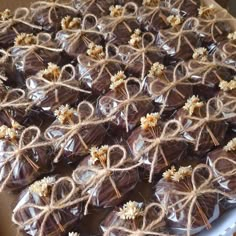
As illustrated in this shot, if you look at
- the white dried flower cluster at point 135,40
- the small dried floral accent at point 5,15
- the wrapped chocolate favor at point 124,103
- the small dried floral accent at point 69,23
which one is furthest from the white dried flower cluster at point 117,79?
the small dried floral accent at point 5,15

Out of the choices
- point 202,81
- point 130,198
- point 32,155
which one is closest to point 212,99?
point 202,81

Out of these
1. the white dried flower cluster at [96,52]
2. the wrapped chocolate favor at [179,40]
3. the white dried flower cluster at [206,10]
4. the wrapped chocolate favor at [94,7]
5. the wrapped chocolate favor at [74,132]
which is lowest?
the wrapped chocolate favor at [74,132]

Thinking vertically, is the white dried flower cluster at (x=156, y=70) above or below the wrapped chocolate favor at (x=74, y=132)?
above

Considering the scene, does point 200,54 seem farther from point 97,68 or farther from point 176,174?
point 176,174

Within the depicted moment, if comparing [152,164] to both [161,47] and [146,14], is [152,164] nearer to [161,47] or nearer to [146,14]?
[161,47]

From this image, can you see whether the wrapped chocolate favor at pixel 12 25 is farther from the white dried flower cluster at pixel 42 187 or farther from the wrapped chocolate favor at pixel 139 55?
the white dried flower cluster at pixel 42 187

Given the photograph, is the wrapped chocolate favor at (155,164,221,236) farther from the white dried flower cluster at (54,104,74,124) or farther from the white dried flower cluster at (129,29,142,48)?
the white dried flower cluster at (129,29,142,48)

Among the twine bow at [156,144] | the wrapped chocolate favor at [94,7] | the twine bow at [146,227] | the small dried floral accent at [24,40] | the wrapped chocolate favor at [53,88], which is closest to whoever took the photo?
the twine bow at [146,227]

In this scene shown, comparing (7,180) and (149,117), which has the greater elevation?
(149,117)
